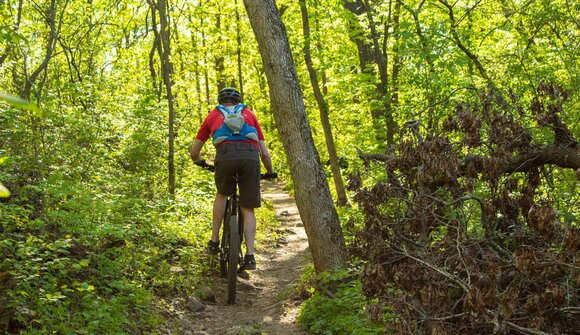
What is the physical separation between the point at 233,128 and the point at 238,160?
0.39 metres

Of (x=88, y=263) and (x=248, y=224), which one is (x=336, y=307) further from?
(x=88, y=263)

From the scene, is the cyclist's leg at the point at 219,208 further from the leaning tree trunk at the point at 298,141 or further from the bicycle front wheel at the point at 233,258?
the leaning tree trunk at the point at 298,141

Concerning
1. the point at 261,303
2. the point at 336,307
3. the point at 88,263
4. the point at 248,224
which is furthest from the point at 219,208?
the point at 336,307

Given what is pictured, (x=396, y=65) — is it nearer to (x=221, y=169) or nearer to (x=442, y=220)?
(x=221, y=169)

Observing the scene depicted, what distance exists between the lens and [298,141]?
6.03 m

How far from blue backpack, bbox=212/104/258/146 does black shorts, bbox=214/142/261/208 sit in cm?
9

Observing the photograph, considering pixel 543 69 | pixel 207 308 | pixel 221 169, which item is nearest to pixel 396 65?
pixel 543 69

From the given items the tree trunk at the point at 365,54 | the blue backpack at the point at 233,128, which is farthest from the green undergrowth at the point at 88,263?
the tree trunk at the point at 365,54

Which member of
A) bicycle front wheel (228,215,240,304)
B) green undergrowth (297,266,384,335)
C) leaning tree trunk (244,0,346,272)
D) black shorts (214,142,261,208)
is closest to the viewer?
green undergrowth (297,266,384,335)

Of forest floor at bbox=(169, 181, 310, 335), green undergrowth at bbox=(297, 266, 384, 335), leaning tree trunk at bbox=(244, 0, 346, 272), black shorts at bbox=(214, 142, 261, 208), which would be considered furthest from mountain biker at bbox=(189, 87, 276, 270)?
green undergrowth at bbox=(297, 266, 384, 335)

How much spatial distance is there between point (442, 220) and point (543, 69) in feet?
22.6

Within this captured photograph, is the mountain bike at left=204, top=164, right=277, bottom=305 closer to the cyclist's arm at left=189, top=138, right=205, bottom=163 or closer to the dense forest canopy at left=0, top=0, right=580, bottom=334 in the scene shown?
the cyclist's arm at left=189, top=138, right=205, bottom=163

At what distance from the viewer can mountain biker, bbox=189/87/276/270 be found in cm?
666

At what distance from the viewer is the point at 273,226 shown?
12562 millimetres
